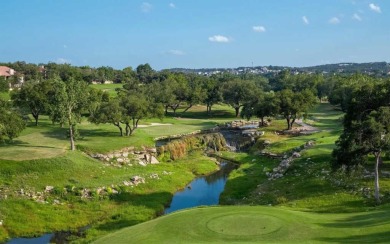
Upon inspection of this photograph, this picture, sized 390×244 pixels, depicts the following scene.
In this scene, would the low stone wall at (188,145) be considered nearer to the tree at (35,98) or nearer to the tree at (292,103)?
the tree at (292,103)

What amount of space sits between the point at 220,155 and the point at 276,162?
1293cm

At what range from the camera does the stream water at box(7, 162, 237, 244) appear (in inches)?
1451

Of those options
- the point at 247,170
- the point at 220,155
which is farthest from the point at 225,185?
the point at 220,155

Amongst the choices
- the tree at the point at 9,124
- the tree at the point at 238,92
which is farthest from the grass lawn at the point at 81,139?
the tree at the point at 238,92

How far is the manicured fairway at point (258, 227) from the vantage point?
23.6m

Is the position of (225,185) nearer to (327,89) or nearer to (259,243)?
(259,243)

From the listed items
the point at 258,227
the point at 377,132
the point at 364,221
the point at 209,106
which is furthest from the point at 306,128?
the point at 258,227

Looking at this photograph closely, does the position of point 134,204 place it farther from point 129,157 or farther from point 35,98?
point 35,98

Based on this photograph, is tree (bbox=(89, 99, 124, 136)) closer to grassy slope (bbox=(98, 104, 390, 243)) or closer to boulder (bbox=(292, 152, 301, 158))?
grassy slope (bbox=(98, 104, 390, 243))

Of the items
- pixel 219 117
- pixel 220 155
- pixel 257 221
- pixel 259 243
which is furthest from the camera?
pixel 219 117

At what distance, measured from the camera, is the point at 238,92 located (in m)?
119

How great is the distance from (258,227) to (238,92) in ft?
309

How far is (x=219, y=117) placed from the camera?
12019cm

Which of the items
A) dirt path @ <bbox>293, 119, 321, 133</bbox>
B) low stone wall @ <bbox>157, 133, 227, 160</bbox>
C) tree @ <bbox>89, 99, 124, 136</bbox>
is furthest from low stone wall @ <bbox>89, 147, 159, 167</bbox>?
dirt path @ <bbox>293, 119, 321, 133</bbox>
